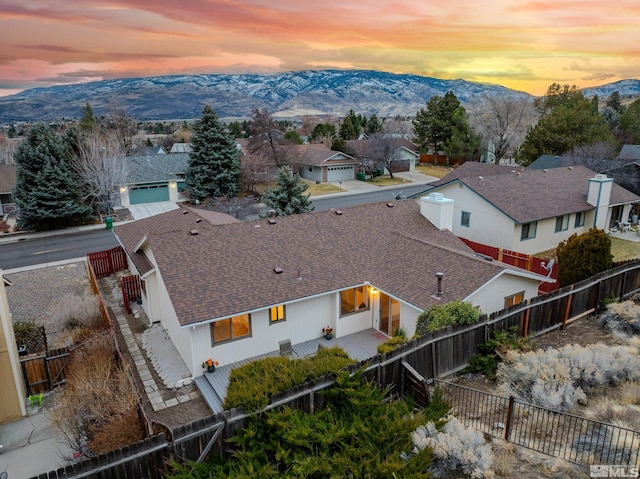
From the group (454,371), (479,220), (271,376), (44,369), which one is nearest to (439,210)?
(479,220)

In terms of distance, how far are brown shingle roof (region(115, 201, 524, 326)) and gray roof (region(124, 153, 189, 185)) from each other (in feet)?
A: 93.8

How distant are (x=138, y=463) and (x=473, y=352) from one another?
29.1ft

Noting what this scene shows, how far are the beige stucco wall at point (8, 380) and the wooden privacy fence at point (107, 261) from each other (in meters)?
11.2

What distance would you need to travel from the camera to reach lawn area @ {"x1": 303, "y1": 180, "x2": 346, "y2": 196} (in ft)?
161

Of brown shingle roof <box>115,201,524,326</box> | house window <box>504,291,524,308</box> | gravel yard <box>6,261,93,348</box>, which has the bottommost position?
gravel yard <box>6,261,93,348</box>

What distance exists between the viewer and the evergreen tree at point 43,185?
110 feet

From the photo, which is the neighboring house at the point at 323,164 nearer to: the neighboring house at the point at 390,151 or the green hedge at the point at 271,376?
the neighboring house at the point at 390,151

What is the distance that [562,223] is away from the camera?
2808 cm

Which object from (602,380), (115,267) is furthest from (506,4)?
(115,267)

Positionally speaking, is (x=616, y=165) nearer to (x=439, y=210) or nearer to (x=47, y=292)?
(x=439, y=210)

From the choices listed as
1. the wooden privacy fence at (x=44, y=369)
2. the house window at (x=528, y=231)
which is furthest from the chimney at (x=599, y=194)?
the wooden privacy fence at (x=44, y=369)

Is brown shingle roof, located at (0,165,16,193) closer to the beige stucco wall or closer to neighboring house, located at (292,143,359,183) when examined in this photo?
neighboring house, located at (292,143,359,183)

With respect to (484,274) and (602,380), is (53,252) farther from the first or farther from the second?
(602,380)

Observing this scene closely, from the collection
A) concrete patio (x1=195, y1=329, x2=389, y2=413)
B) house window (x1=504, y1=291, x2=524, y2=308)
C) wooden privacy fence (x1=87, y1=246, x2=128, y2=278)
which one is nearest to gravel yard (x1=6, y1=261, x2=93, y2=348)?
wooden privacy fence (x1=87, y1=246, x2=128, y2=278)
